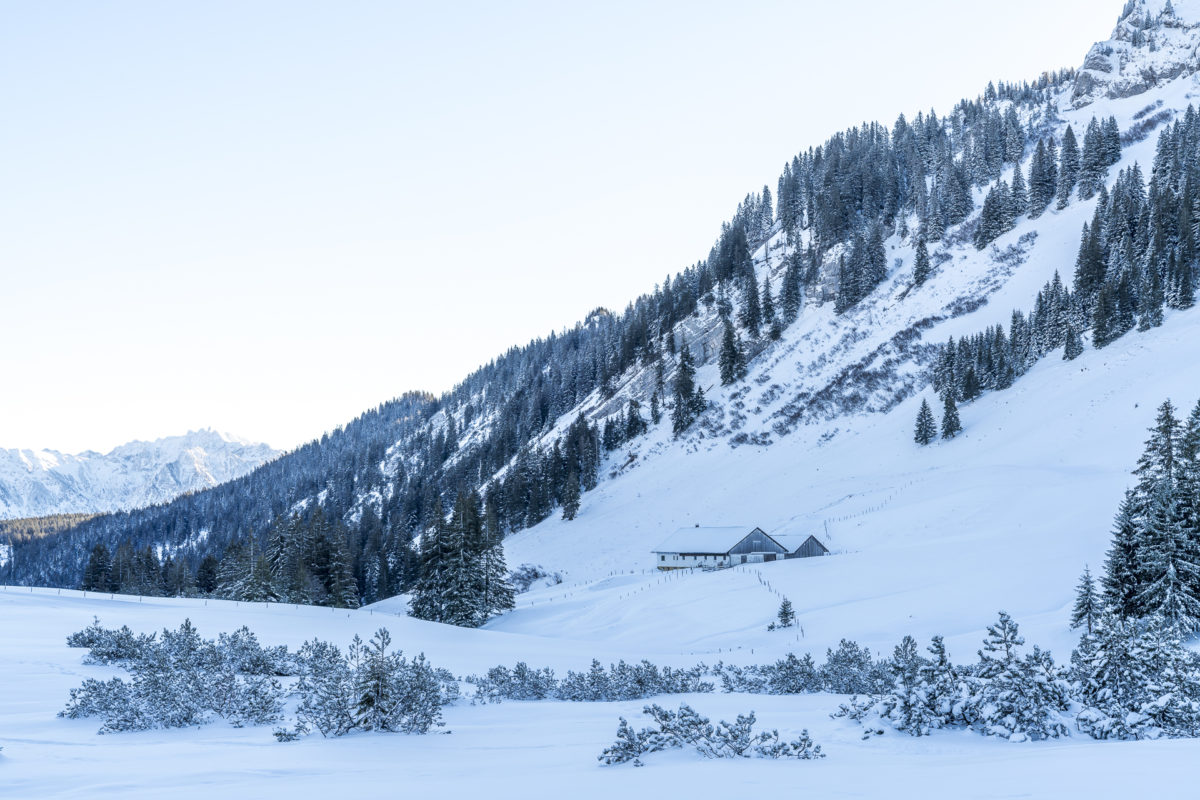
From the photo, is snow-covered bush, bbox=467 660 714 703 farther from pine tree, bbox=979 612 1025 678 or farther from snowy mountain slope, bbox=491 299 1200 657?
snowy mountain slope, bbox=491 299 1200 657

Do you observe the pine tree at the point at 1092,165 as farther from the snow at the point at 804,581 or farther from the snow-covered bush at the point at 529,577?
the snow-covered bush at the point at 529,577

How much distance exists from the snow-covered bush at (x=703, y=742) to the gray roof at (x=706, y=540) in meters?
45.1

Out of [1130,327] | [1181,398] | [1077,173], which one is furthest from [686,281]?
[1181,398]

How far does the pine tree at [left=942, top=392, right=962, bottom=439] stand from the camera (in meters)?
59.7

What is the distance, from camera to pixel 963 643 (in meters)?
20.9

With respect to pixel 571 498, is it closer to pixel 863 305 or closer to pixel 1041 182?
pixel 863 305

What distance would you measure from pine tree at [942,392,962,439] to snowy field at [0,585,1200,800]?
184 feet

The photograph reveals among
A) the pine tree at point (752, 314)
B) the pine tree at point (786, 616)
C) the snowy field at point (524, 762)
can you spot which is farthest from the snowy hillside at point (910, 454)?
the snowy field at point (524, 762)

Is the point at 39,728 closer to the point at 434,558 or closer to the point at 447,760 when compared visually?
the point at 447,760

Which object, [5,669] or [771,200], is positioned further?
[771,200]

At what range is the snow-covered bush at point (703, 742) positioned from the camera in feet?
22.6

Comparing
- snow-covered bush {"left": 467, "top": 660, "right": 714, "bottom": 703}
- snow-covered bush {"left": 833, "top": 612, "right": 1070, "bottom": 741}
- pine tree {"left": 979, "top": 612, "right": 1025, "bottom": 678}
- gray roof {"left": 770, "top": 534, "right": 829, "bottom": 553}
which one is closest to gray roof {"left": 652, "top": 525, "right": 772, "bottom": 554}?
gray roof {"left": 770, "top": 534, "right": 829, "bottom": 553}

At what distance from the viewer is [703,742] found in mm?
7262

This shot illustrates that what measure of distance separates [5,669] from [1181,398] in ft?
188
